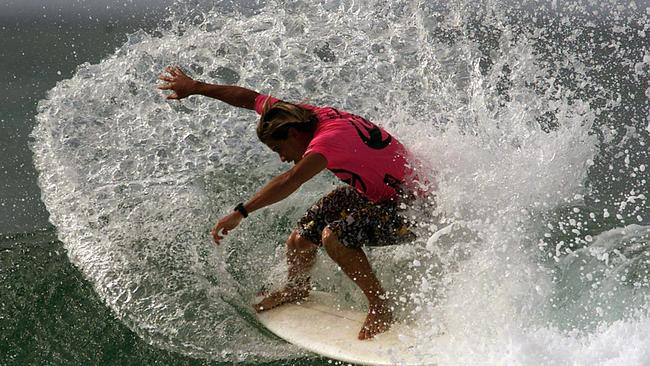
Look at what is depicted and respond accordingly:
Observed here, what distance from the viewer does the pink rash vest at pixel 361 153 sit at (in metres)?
4.01

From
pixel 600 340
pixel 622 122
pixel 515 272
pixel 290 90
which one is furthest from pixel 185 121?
pixel 622 122

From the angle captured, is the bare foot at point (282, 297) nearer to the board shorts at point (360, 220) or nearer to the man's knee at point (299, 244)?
the man's knee at point (299, 244)

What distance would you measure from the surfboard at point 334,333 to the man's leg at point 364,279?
5 centimetres

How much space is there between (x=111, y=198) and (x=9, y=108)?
3.77 meters

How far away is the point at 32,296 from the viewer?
15.9 ft

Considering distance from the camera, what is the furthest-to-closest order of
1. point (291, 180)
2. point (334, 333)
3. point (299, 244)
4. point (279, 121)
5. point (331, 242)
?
point (299, 244), point (334, 333), point (331, 242), point (279, 121), point (291, 180)

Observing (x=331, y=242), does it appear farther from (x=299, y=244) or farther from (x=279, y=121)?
(x=279, y=121)

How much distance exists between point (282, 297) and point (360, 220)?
2.50 feet

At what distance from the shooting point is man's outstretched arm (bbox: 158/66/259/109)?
15.4ft

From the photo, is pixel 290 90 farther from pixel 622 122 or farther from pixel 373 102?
pixel 622 122

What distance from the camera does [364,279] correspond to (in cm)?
435

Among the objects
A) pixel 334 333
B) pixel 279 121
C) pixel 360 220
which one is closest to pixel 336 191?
pixel 360 220

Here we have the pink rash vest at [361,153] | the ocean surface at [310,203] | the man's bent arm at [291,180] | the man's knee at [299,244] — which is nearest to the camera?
the man's bent arm at [291,180]

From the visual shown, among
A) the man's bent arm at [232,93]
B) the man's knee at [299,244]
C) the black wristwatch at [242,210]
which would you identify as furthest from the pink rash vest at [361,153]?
the man's knee at [299,244]
